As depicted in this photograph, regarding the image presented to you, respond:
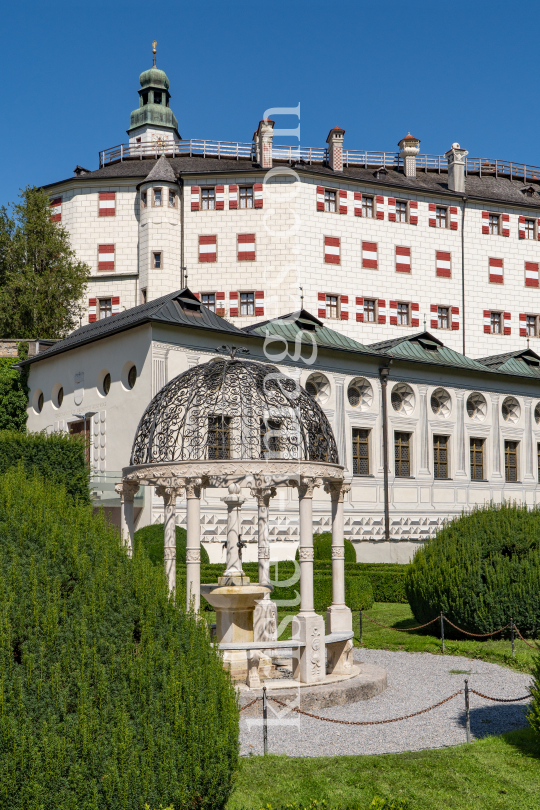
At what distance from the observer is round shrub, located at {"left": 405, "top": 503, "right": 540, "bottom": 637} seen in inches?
642

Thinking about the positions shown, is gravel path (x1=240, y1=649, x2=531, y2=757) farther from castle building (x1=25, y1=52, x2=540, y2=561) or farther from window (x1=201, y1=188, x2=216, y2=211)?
window (x1=201, y1=188, x2=216, y2=211)

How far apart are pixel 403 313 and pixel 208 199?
38.2 feet

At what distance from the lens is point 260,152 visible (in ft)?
148

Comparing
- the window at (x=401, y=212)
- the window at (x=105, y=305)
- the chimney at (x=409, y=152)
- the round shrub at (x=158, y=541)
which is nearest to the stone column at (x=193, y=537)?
the round shrub at (x=158, y=541)

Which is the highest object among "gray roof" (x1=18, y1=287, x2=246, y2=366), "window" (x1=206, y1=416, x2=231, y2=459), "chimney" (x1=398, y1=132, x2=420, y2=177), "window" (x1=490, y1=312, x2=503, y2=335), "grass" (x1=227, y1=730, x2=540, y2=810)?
"chimney" (x1=398, y1=132, x2=420, y2=177)

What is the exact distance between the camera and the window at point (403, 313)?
44.4 m

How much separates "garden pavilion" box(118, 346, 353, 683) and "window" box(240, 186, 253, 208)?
98.7 feet

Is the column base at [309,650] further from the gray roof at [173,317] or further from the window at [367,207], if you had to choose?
the window at [367,207]

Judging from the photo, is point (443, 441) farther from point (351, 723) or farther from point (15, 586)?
point (15, 586)

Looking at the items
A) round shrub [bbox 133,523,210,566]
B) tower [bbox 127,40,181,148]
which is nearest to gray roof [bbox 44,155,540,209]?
tower [bbox 127,40,181,148]

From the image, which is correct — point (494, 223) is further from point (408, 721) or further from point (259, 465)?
point (408, 721)

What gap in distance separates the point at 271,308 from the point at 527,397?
12.6m

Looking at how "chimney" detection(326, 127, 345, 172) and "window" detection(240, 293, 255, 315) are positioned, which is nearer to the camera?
"window" detection(240, 293, 255, 315)

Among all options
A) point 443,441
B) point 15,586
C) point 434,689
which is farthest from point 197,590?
point 443,441
